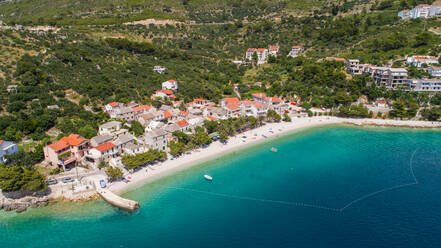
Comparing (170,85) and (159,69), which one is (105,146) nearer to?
(170,85)

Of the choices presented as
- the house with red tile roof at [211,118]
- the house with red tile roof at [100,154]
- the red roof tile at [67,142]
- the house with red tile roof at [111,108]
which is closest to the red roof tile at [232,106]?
the house with red tile roof at [211,118]

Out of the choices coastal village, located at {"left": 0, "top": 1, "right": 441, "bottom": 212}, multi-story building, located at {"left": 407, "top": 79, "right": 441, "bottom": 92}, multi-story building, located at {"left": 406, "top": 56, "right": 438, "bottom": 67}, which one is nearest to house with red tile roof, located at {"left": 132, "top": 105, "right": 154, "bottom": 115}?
coastal village, located at {"left": 0, "top": 1, "right": 441, "bottom": 212}

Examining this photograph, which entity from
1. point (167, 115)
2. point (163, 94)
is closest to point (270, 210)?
point (167, 115)

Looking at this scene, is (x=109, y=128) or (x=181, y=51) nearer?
(x=109, y=128)

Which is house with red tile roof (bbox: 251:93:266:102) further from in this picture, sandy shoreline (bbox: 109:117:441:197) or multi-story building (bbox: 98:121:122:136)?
multi-story building (bbox: 98:121:122:136)

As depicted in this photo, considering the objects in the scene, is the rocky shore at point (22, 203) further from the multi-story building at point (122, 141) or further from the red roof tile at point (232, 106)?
the red roof tile at point (232, 106)
